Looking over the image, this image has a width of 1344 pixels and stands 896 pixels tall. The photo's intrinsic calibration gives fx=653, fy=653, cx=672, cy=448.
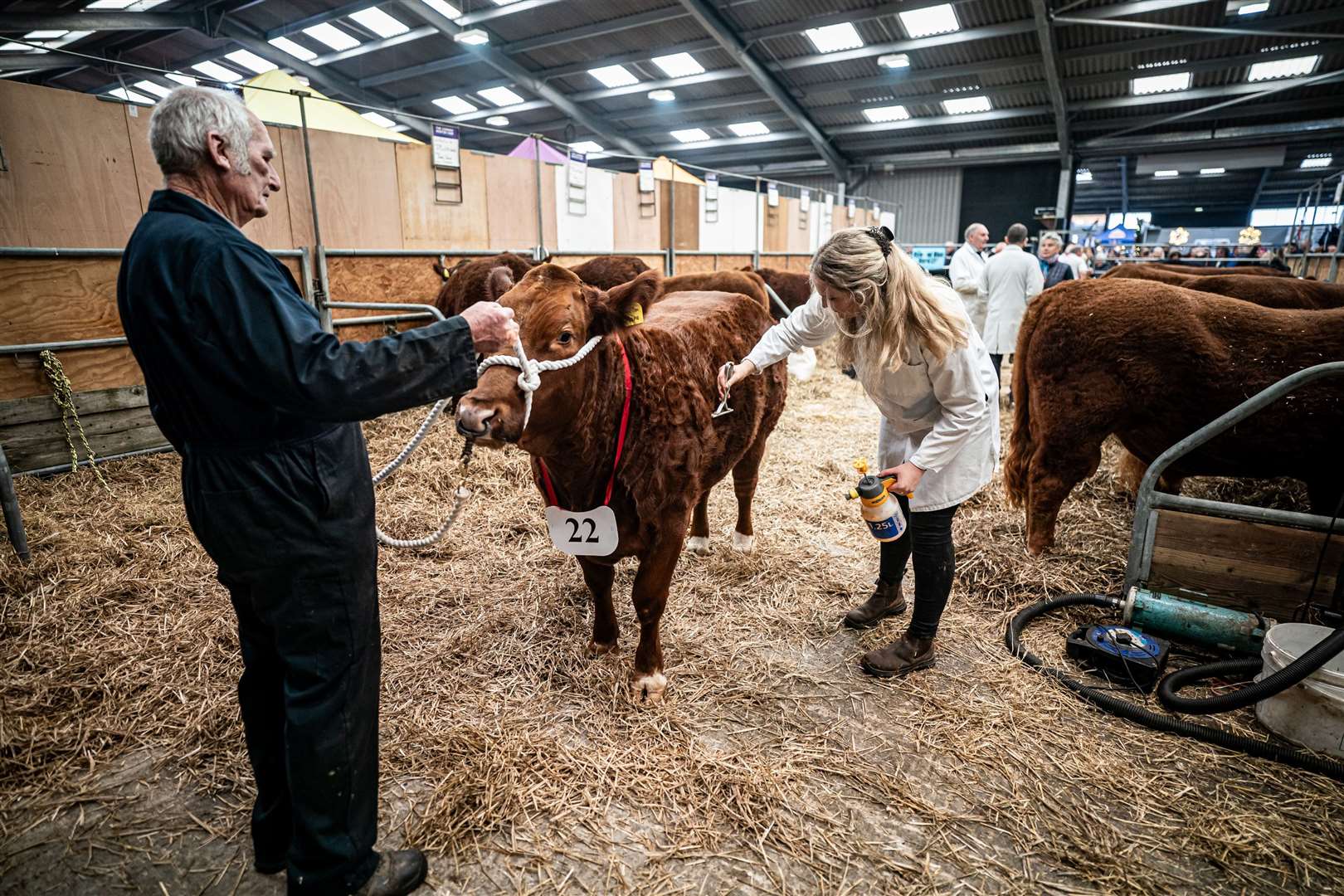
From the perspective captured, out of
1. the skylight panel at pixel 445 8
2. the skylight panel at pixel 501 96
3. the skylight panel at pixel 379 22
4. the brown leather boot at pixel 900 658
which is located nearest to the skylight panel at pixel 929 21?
the skylight panel at pixel 445 8

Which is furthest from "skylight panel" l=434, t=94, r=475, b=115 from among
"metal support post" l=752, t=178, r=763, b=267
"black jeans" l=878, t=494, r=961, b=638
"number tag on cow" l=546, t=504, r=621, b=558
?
"black jeans" l=878, t=494, r=961, b=638

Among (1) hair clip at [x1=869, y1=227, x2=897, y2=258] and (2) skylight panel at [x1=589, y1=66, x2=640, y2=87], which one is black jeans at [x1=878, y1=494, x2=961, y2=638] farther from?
(2) skylight panel at [x1=589, y1=66, x2=640, y2=87]

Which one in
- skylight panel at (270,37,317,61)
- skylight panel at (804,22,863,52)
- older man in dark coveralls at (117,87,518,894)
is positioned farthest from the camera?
skylight panel at (270,37,317,61)

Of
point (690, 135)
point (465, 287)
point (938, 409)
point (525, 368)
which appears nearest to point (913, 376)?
point (938, 409)

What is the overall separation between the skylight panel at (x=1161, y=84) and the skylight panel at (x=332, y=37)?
63.2 ft

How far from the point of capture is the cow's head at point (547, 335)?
194 cm

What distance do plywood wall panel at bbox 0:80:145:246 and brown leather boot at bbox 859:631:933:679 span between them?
5995mm

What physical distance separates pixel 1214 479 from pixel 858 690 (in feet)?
13.6

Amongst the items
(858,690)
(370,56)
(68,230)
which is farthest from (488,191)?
(370,56)

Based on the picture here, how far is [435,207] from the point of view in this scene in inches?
268

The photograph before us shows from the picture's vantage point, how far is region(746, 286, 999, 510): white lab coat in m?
2.46

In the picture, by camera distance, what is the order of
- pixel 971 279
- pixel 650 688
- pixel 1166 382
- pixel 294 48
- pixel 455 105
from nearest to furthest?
pixel 650 688 → pixel 1166 382 → pixel 971 279 → pixel 294 48 → pixel 455 105

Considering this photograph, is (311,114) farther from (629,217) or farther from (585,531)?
(585,531)

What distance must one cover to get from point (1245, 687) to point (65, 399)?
699cm
